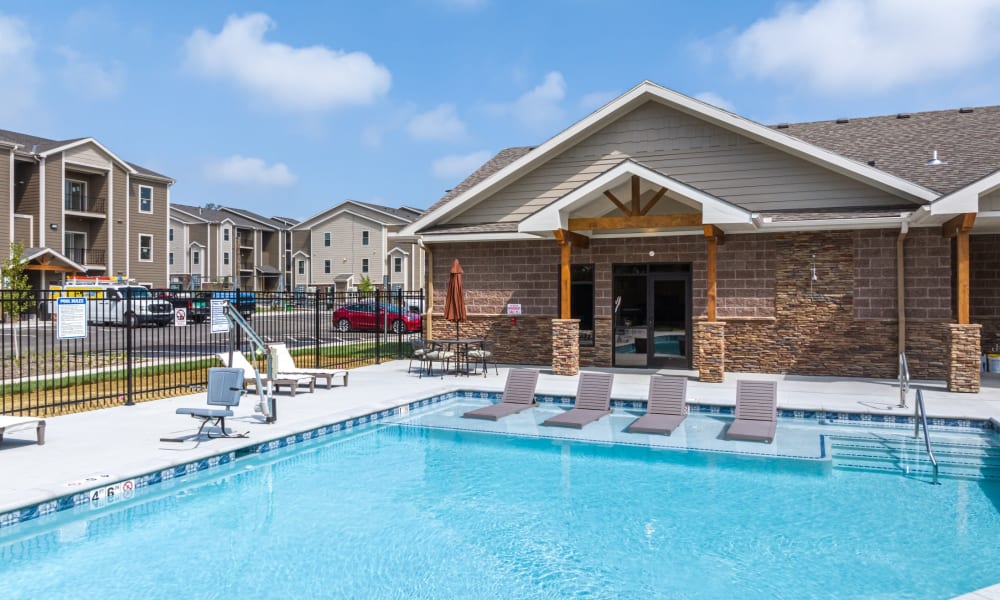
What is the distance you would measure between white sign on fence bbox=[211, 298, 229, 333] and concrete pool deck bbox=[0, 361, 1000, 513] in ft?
4.35

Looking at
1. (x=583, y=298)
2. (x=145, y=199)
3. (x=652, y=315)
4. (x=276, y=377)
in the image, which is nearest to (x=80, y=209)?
(x=145, y=199)

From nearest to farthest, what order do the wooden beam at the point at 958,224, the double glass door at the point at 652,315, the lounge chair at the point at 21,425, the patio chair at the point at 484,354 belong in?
the lounge chair at the point at 21,425 < the wooden beam at the point at 958,224 < the patio chair at the point at 484,354 < the double glass door at the point at 652,315

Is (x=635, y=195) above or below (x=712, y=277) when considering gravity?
above

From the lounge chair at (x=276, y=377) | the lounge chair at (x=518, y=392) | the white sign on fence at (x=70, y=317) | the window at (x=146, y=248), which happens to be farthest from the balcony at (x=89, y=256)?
the lounge chair at (x=518, y=392)

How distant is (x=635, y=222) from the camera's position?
1491 centimetres

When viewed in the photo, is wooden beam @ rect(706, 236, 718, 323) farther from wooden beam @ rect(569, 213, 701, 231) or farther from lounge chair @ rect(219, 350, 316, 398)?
lounge chair @ rect(219, 350, 316, 398)

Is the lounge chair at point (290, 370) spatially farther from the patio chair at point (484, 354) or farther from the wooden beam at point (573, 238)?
the wooden beam at point (573, 238)

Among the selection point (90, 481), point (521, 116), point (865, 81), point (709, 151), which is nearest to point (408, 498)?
point (90, 481)

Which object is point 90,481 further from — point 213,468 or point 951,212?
point 951,212

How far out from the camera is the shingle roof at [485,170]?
66.6 feet

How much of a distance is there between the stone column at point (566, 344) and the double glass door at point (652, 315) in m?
1.78

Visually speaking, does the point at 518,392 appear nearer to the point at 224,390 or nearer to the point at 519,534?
the point at 224,390

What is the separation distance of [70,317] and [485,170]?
13.0 metres

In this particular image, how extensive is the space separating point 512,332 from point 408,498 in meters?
10.7
